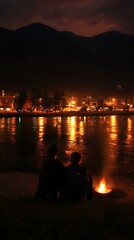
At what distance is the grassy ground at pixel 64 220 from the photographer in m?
5.70

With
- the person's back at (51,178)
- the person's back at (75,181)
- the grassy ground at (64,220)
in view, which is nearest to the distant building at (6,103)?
the person's back at (51,178)

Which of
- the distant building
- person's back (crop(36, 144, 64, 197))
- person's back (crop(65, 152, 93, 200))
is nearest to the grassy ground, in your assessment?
person's back (crop(65, 152, 93, 200))

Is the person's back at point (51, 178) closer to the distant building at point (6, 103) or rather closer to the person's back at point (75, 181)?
the person's back at point (75, 181)

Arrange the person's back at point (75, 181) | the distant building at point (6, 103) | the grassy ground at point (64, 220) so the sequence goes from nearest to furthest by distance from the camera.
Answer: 1. the grassy ground at point (64, 220)
2. the person's back at point (75, 181)
3. the distant building at point (6, 103)

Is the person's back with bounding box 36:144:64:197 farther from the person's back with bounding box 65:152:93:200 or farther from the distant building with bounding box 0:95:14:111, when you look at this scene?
the distant building with bounding box 0:95:14:111

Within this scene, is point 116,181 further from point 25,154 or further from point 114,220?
point 25,154

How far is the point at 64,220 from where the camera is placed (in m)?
6.49

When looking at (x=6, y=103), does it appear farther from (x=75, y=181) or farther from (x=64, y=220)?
(x=64, y=220)

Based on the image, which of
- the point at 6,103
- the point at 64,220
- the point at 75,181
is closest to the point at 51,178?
the point at 75,181

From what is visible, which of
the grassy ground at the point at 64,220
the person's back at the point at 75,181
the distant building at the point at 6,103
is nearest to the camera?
the grassy ground at the point at 64,220

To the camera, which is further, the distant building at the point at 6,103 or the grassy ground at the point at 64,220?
the distant building at the point at 6,103

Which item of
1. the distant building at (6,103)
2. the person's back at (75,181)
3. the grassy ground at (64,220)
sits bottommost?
the grassy ground at (64,220)

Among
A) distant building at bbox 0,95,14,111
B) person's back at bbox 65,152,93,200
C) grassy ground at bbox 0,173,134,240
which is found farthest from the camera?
distant building at bbox 0,95,14,111

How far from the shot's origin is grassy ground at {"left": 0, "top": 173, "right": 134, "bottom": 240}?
5703 mm
